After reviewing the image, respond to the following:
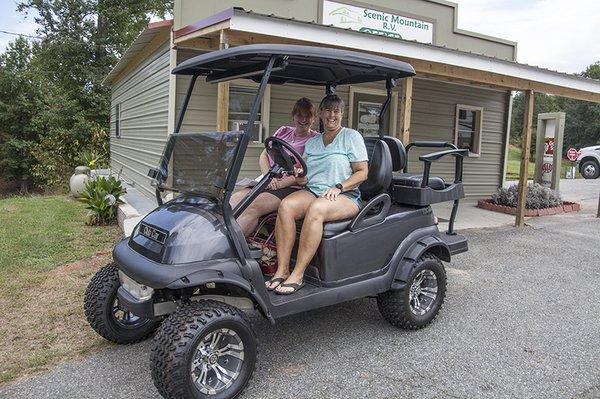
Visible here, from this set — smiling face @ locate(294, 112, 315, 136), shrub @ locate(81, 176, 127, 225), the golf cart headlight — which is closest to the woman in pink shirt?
smiling face @ locate(294, 112, 315, 136)

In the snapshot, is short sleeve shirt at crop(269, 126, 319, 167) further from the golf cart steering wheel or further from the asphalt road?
the asphalt road

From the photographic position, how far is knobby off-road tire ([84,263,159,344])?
319 centimetres

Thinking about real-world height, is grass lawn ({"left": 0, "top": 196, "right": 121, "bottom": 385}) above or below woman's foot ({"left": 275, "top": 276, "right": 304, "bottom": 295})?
below

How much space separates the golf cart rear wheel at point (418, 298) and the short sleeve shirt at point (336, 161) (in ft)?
2.52

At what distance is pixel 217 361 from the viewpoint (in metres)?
2.67

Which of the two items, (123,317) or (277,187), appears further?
(277,187)

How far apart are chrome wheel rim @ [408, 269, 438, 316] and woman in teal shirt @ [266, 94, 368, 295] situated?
0.78m

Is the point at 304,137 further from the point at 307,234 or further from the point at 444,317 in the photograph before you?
the point at 444,317

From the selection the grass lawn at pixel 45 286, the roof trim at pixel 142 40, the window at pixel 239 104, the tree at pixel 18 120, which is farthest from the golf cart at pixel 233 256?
the tree at pixel 18 120

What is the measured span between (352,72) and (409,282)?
169cm

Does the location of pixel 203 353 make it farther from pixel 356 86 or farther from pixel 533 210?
pixel 533 210

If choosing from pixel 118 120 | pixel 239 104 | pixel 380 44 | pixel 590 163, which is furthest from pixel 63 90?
pixel 590 163

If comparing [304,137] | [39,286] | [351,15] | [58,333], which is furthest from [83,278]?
[351,15]

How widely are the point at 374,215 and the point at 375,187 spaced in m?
0.27
